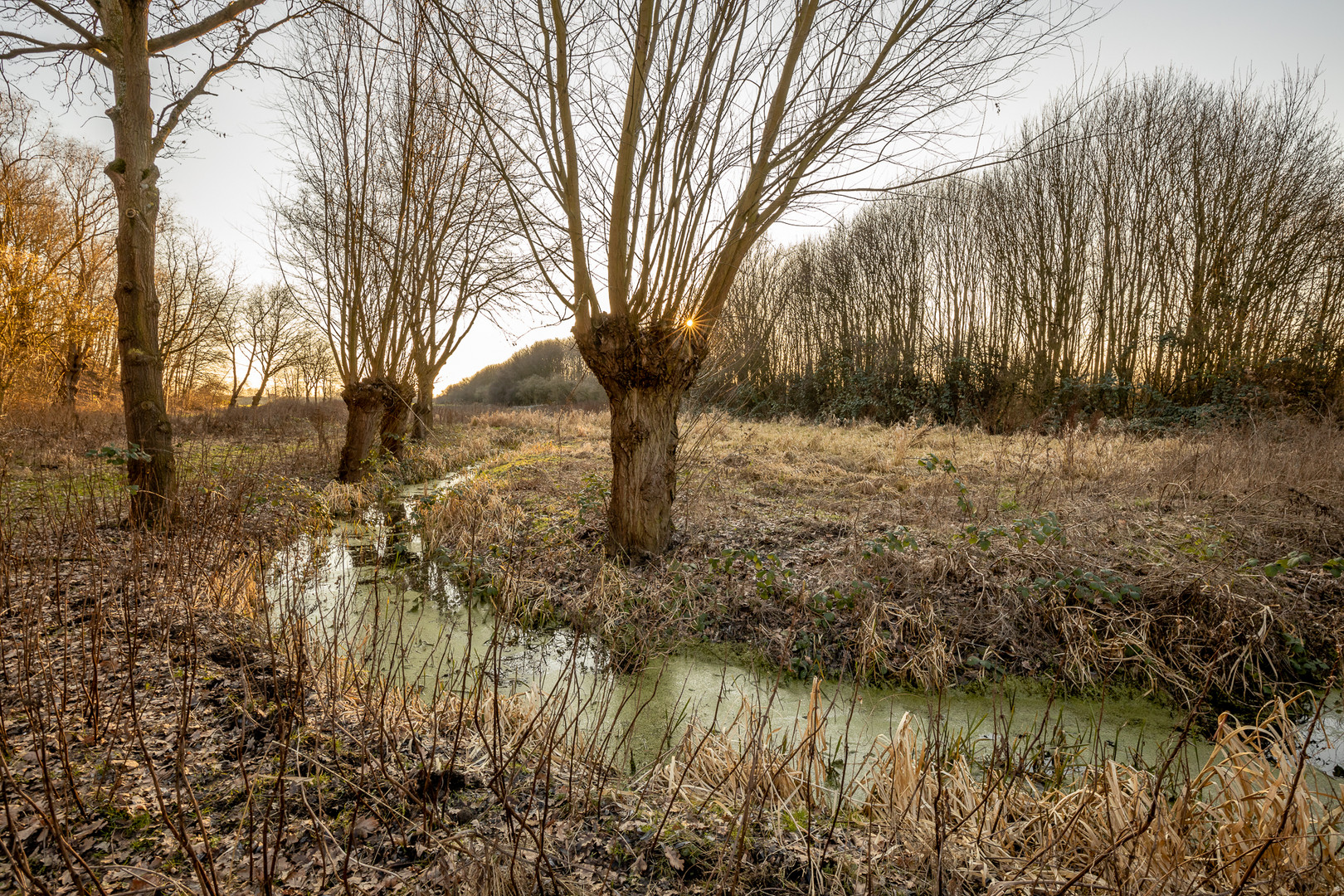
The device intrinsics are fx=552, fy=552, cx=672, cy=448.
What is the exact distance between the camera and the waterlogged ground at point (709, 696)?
266 centimetres

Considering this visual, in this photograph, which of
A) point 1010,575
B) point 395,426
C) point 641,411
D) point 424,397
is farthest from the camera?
point 424,397

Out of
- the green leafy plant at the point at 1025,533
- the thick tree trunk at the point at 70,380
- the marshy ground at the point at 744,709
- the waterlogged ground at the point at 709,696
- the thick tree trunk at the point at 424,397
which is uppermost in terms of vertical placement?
the thick tree trunk at the point at 70,380

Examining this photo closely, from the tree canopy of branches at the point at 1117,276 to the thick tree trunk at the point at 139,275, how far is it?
7081 millimetres

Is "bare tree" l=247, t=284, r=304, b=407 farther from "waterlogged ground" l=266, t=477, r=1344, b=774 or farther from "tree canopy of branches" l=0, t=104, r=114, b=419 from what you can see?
"waterlogged ground" l=266, t=477, r=1344, b=774

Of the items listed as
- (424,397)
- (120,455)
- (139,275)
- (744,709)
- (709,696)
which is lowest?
(709,696)

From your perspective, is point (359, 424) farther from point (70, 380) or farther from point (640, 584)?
point (70, 380)

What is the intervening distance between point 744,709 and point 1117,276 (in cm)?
1580

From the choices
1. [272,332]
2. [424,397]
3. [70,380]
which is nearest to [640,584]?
[424,397]

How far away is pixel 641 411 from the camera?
464 centimetres

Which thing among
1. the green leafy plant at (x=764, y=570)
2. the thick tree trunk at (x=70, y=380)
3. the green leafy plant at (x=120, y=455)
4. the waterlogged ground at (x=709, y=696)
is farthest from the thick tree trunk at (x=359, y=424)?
the thick tree trunk at (x=70, y=380)

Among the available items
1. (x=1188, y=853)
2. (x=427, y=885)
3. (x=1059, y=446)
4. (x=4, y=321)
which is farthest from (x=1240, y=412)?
(x=4, y=321)

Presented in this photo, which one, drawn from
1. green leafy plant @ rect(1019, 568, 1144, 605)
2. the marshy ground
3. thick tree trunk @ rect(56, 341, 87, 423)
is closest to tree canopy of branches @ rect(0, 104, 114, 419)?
thick tree trunk @ rect(56, 341, 87, 423)

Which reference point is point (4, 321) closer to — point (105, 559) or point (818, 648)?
point (105, 559)

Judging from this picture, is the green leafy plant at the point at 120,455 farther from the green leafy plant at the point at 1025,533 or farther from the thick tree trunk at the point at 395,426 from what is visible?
the green leafy plant at the point at 1025,533
